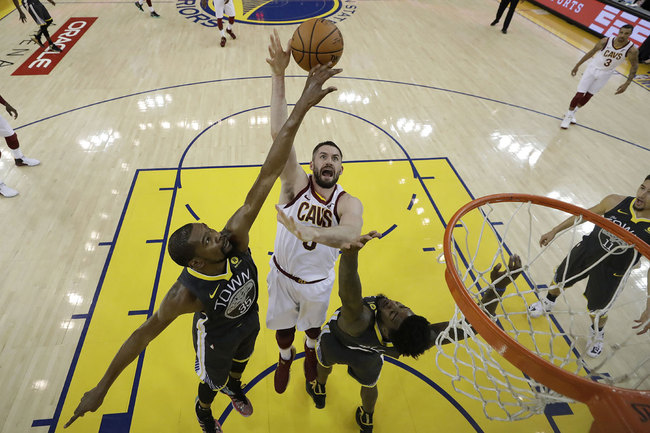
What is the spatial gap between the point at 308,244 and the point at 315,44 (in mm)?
1625

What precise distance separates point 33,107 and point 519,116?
932 cm

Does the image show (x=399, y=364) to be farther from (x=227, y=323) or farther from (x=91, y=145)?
(x=91, y=145)

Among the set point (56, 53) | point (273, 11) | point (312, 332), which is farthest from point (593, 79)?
point (56, 53)

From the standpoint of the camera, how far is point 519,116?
24.7 feet

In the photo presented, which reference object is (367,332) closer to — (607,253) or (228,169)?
(607,253)

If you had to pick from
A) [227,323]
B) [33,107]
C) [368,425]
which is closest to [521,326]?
[368,425]

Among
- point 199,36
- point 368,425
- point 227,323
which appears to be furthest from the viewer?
point 199,36

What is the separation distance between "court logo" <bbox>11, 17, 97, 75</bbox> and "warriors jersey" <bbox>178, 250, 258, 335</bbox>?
8.59 metres

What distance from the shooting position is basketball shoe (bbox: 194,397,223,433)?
2802 mm

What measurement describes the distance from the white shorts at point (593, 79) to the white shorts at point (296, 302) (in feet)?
21.8

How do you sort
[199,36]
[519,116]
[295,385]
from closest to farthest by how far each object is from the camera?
[295,385] → [519,116] → [199,36]

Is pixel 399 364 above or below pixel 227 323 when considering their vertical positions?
below

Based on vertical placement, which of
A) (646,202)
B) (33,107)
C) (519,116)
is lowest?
(33,107)

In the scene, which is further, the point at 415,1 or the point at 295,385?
the point at 415,1
